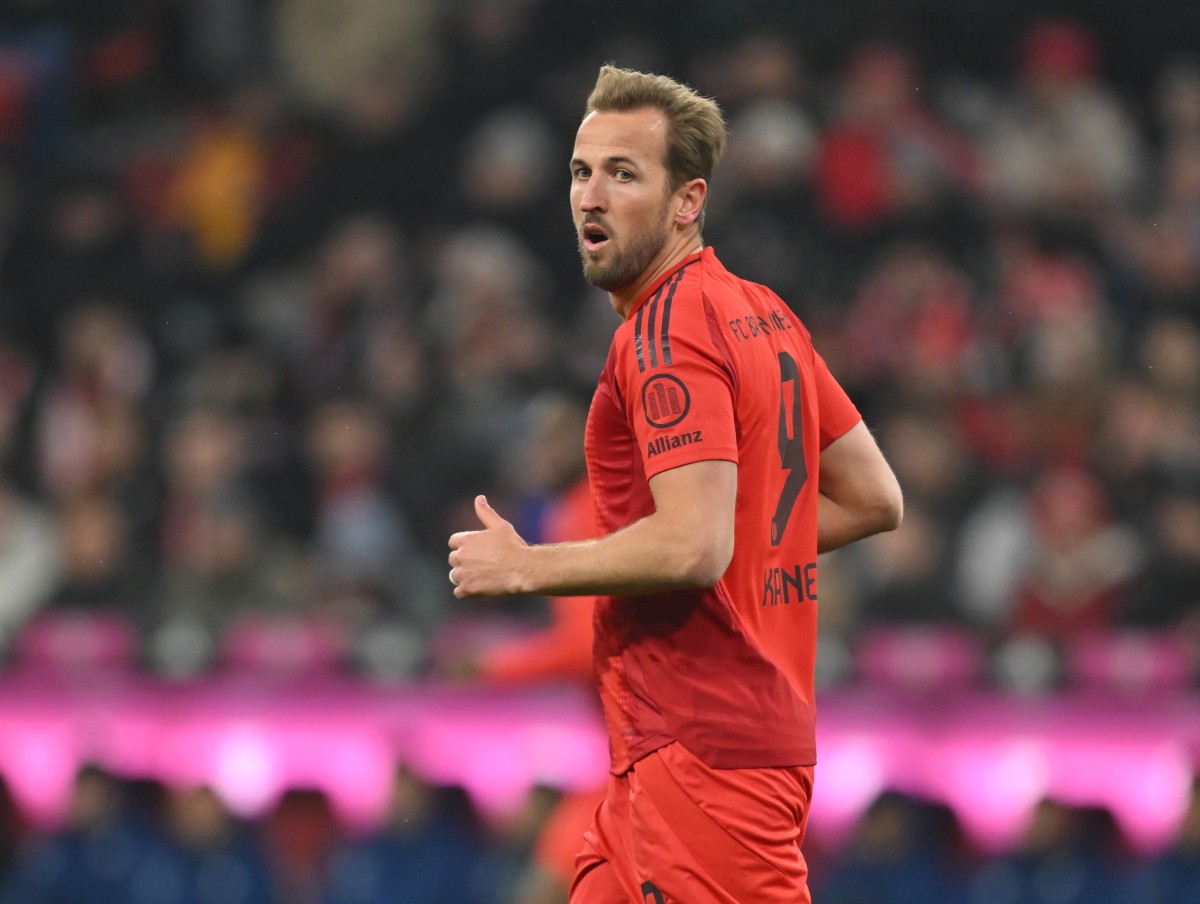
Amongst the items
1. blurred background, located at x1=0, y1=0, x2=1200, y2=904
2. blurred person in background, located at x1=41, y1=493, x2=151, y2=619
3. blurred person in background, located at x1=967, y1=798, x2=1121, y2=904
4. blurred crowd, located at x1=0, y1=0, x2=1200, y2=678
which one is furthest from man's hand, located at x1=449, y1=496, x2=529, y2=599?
blurred person in background, located at x1=41, y1=493, x2=151, y2=619

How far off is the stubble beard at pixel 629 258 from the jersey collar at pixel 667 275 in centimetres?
4

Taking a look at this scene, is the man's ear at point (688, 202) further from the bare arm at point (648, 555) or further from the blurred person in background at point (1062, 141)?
the blurred person in background at point (1062, 141)

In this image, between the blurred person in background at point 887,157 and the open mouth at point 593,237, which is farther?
the blurred person in background at point 887,157

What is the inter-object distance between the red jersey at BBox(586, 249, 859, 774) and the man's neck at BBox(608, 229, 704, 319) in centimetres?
4

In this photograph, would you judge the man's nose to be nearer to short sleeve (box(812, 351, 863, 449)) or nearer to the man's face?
the man's face

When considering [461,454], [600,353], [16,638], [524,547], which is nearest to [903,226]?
[600,353]

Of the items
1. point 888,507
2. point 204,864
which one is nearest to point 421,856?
point 204,864

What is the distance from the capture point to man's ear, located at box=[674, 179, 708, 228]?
3688 mm

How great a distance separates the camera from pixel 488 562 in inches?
135

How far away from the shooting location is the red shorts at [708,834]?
Result: 11.3ft

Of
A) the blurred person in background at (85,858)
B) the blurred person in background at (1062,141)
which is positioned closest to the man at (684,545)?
the blurred person in background at (85,858)

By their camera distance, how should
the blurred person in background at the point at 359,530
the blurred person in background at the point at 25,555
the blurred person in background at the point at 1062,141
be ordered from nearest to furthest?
A: the blurred person in background at the point at 359,530
the blurred person in background at the point at 25,555
the blurred person in background at the point at 1062,141

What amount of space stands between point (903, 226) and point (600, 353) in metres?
1.81

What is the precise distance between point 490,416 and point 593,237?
6.33 meters
